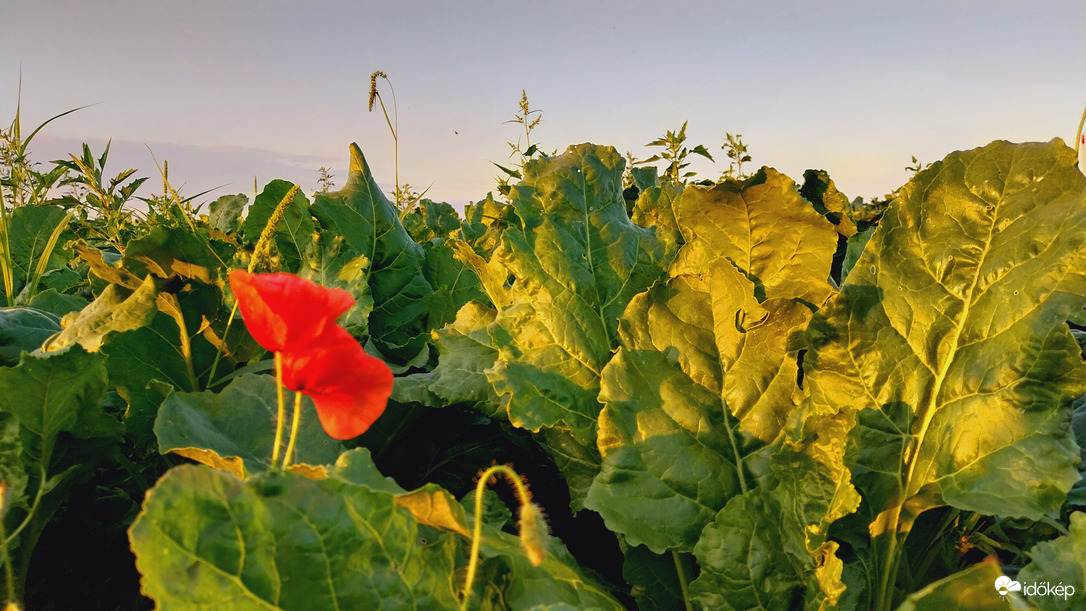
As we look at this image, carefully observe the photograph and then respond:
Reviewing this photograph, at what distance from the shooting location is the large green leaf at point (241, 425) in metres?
1.14

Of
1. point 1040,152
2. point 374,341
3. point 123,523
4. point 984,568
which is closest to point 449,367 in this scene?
point 374,341

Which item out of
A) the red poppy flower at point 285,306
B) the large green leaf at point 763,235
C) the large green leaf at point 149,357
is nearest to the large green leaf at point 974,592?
the large green leaf at point 763,235

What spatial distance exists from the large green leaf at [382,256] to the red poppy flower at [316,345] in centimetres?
91

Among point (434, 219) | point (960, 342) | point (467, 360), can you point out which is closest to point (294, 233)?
point (467, 360)

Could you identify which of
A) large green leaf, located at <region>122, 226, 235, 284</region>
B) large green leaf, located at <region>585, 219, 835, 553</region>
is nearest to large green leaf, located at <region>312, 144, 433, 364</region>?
large green leaf, located at <region>122, 226, 235, 284</region>

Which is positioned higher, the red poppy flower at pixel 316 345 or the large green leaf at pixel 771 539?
the red poppy flower at pixel 316 345

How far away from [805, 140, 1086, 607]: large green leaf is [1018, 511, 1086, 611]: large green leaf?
71mm

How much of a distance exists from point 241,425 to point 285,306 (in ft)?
1.73

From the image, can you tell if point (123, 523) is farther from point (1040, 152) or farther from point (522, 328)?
point (1040, 152)

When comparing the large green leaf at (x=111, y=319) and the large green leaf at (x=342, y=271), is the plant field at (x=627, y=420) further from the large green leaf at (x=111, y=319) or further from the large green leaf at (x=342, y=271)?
the large green leaf at (x=342, y=271)

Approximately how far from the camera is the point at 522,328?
1308mm

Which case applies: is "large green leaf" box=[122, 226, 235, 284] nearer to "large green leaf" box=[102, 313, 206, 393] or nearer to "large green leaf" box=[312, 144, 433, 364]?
"large green leaf" box=[102, 313, 206, 393]

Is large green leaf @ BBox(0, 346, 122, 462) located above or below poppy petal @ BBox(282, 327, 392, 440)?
below

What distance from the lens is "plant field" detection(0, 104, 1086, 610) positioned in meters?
0.81
